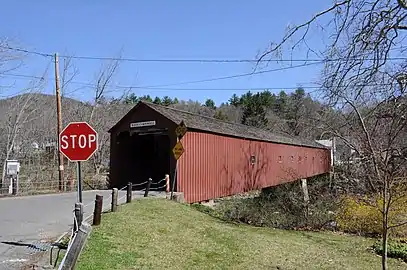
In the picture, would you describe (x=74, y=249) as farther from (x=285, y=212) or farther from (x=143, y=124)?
(x=143, y=124)

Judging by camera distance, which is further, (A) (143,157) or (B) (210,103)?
(B) (210,103)

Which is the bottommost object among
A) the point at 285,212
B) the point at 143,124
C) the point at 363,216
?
the point at 285,212

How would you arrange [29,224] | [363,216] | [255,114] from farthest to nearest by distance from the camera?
1. [255,114]
2. [363,216]
3. [29,224]

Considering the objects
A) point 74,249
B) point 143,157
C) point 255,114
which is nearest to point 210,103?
point 255,114

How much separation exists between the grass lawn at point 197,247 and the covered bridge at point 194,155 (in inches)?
241

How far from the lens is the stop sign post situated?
6590 millimetres

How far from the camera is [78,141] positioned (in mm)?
6668

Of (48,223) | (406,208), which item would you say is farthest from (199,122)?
(48,223)

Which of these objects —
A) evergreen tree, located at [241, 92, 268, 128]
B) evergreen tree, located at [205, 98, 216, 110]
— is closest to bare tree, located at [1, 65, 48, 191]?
evergreen tree, located at [241, 92, 268, 128]

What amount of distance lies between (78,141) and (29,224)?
179 inches

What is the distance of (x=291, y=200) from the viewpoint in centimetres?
1994

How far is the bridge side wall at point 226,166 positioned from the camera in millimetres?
19062

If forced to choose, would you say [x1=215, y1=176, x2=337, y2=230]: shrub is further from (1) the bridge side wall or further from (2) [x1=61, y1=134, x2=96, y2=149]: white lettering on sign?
(2) [x1=61, y1=134, x2=96, y2=149]: white lettering on sign

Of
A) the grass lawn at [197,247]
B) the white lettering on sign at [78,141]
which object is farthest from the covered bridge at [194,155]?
the white lettering on sign at [78,141]
